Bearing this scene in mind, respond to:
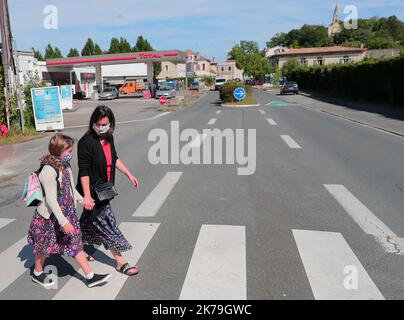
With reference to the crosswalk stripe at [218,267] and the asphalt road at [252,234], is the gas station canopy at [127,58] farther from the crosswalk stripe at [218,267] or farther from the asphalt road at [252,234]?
the crosswalk stripe at [218,267]

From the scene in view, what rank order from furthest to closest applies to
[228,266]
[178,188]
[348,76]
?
[348,76] → [178,188] → [228,266]

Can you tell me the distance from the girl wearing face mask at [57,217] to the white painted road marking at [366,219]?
344 centimetres

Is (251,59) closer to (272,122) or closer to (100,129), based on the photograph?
(272,122)

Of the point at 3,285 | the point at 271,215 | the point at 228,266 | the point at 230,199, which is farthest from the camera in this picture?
the point at 230,199

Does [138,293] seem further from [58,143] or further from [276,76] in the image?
[276,76]

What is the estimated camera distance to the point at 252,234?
214 inches

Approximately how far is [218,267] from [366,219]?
2734mm


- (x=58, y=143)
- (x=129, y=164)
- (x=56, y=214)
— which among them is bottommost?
(x=129, y=164)

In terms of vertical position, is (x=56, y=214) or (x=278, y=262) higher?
(x=56, y=214)

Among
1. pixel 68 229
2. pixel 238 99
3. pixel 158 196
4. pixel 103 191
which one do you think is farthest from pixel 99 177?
pixel 238 99
